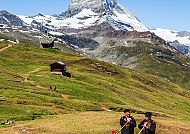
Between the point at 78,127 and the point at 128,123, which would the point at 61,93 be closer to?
the point at 78,127

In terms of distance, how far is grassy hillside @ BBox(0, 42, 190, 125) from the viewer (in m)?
74.4

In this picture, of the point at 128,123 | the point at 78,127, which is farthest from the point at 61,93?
the point at 128,123

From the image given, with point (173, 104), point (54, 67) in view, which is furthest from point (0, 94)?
point (173, 104)

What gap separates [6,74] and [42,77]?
10439mm

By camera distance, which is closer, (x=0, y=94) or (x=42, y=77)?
(x=0, y=94)

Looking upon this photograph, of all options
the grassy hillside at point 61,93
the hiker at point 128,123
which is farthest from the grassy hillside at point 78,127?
the hiker at point 128,123

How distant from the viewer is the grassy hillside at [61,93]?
244ft

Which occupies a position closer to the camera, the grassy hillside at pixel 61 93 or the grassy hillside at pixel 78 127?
the grassy hillside at pixel 78 127

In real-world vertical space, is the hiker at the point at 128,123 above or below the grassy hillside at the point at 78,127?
above

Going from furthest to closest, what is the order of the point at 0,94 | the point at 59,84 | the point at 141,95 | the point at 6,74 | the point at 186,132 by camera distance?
the point at 141,95 < the point at 6,74 < the point at 59,84 < the point at 0,94 < the point at 186,132

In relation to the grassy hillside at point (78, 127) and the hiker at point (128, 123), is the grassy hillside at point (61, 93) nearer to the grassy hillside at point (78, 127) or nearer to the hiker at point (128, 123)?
the grassy hillside at point (78, 127)

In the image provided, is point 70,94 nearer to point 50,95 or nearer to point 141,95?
point 50,95

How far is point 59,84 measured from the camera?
370ft

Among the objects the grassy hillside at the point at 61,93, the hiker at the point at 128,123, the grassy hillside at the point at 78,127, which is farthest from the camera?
the grassy hillside at the point at 61,93
